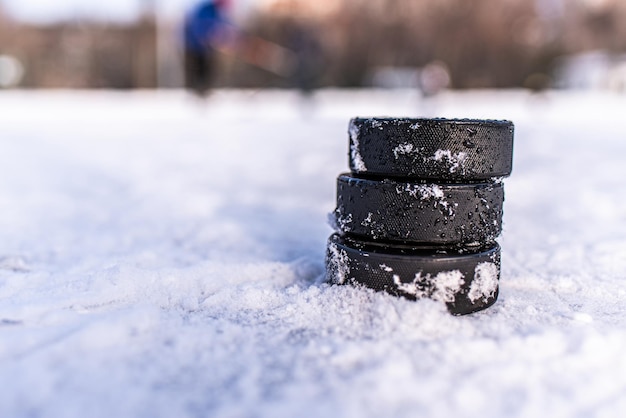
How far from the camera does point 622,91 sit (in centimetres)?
2072

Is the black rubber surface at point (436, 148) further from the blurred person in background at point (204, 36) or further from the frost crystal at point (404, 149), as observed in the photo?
the blurred person in background at point (204, 36)

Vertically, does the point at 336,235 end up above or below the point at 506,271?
above

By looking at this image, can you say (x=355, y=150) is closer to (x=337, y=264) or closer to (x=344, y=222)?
(x=344, y=222)

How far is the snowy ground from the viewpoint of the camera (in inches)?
58.4

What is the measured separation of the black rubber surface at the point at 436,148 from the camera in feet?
6.52

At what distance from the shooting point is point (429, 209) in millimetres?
1994

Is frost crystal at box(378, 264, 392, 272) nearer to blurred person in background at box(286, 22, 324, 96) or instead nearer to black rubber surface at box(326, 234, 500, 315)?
black rubber surface at box(326, 234, 500, 315)

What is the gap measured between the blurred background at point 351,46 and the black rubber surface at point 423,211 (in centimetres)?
2002

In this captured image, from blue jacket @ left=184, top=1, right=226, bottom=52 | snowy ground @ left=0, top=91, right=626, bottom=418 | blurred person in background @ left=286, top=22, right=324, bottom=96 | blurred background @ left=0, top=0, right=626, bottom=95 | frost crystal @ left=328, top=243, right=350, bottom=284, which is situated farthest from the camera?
blurred background @ left=0, top=0, right=626, bottom=95

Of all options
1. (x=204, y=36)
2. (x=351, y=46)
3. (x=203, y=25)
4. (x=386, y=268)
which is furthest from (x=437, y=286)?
(x=351, y=46)

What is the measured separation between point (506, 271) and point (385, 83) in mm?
19758

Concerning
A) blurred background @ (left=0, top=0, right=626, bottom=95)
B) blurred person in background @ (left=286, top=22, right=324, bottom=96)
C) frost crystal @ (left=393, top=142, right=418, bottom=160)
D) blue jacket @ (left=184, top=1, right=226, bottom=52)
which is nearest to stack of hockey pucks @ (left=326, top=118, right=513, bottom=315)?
frost crystal @ (left=393, top=142, right=418, bottom=160)

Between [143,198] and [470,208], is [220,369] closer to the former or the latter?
[470,208]

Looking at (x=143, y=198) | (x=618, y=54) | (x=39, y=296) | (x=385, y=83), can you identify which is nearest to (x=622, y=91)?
(x=618, y=54)
